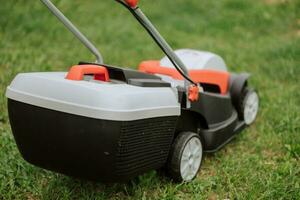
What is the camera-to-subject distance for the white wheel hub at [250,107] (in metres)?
2.90

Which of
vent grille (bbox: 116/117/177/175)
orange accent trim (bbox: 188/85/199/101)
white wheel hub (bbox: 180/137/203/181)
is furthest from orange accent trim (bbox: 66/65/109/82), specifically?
white wheel hub (bbox: 180/137/203/181)

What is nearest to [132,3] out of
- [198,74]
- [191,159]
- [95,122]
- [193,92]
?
[95,122]

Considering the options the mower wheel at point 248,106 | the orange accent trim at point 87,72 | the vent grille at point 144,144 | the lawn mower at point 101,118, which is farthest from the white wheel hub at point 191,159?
the mower wheel at point 248,106

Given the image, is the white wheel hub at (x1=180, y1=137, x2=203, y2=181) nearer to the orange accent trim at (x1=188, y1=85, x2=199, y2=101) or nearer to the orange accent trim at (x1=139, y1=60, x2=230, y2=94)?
the orange accent trim at (x1=188, y1=85, x2=199, y2=101)

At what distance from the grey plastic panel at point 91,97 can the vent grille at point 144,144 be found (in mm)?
37

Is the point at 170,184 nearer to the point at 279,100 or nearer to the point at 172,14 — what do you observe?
the point at 279,100

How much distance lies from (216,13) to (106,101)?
200 inches

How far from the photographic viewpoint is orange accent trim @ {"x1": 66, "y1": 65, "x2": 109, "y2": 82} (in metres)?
1.73

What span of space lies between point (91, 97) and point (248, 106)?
5.26 feet

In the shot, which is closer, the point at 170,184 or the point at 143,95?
the point at 143,95

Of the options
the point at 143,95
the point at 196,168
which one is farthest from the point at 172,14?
the point at 143,95

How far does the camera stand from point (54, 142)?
5.51 feet

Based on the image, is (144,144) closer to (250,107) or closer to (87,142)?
(87,142)

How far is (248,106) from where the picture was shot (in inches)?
116
